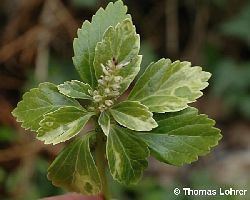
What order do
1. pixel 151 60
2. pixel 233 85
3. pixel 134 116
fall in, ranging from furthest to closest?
pixel 233 85
pixel 151 60
pixel 134 116

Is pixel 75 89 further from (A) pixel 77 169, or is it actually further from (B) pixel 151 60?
(B) pixel 151 60

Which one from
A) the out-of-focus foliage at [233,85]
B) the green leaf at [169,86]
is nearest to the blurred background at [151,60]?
the out-of-focus foliage at [233,85]

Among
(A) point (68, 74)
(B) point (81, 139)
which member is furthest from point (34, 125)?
(A) point (68, 74)

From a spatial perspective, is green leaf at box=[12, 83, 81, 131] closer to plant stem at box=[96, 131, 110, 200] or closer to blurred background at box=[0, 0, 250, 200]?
plant stem at box=[96, 131, 110, 200]

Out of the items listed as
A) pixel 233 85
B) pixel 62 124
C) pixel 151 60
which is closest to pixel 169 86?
pixel 62 124

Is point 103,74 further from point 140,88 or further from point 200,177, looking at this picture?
point 200,177

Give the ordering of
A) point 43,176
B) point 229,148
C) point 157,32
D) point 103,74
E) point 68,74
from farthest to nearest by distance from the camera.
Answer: point 157,32 → point 229,148 → point 68,74 → point 43,176 → point 103,74
